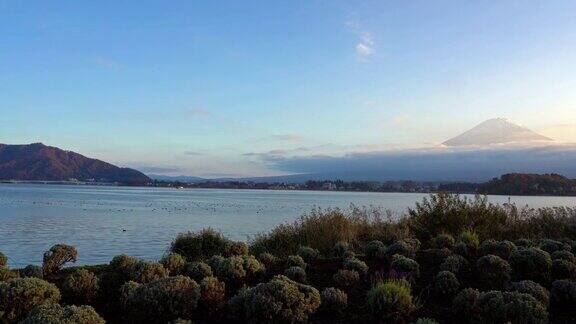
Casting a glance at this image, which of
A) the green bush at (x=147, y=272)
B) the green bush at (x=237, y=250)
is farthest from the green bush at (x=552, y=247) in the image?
the green bush at (x=147, y=272)

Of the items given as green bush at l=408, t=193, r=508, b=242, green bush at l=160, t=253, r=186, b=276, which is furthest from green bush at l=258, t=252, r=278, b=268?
green bush at l=408, t=193, r=508, b=242

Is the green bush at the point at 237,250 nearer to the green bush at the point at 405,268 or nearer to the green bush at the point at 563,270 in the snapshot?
the green bush at the point at 405,268

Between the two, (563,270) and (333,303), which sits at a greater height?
(563,270)

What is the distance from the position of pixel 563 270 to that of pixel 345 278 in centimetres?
390

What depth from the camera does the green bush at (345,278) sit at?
885 centimetres

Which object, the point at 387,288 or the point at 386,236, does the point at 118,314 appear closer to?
the point at 387,288

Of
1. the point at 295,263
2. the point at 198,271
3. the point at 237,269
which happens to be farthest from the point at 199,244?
the point at 237,269

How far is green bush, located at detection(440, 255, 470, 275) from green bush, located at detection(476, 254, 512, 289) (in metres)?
0.35

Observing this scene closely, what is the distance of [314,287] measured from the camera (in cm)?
847

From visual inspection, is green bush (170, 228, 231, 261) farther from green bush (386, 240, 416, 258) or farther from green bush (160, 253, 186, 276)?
green bush (386, 240, 416, 258)

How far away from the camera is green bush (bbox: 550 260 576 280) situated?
954 cm

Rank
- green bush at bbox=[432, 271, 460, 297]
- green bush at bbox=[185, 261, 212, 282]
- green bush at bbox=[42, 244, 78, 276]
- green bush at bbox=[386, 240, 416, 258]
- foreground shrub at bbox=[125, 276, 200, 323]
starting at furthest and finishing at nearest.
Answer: green bush at bbox=[386, 240, 416, 258] → green bush at bbox=[42, 244, 78, 276] → green bush at bbox=[185, 261, 212, 282] → green bush at bbox=[432, 271, 460, 297] → foreground shrub at bbox=[125, 276, 200, 323]

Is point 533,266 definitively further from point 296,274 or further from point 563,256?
point 296,274

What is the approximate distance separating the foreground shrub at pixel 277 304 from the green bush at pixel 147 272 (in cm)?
213
